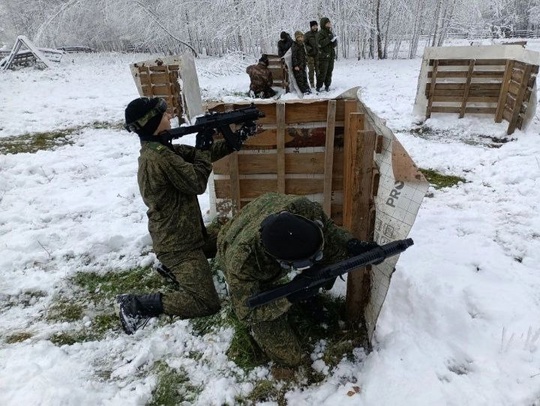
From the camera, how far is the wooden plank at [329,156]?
3535 millimetres

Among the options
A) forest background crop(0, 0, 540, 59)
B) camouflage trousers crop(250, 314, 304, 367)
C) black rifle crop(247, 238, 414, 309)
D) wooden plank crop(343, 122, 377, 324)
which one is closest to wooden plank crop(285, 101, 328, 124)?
wooden plank crop(343, 122, 377, 324)

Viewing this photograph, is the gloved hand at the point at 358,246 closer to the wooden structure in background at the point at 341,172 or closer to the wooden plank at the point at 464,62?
the wooden structure in background at the point at 341,172

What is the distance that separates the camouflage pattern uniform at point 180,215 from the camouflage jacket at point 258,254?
26.2 inches

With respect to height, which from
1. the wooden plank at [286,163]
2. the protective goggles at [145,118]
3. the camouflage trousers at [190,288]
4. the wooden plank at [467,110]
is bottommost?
the camouflage trousers at [190,288]

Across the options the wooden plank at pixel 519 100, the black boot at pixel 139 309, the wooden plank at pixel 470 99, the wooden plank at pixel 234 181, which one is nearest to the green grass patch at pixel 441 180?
the wooden plank at pixel 519 100

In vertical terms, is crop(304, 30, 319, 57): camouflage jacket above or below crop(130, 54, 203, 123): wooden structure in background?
above

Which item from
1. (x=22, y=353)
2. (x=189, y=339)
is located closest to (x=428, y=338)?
(x=189, y=339)

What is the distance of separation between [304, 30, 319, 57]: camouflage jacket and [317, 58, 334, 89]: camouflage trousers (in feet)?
1.16

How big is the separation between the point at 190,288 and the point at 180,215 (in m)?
0.65

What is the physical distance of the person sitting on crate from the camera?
11.7 m

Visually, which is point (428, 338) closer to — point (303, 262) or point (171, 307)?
point (303, 262)

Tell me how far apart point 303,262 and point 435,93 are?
7.22m

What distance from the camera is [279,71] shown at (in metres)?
13.1

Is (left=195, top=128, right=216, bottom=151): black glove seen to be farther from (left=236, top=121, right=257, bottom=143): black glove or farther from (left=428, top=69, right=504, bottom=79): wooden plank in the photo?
(left=428, top=69, right=504, bottom=79): wooden plank
